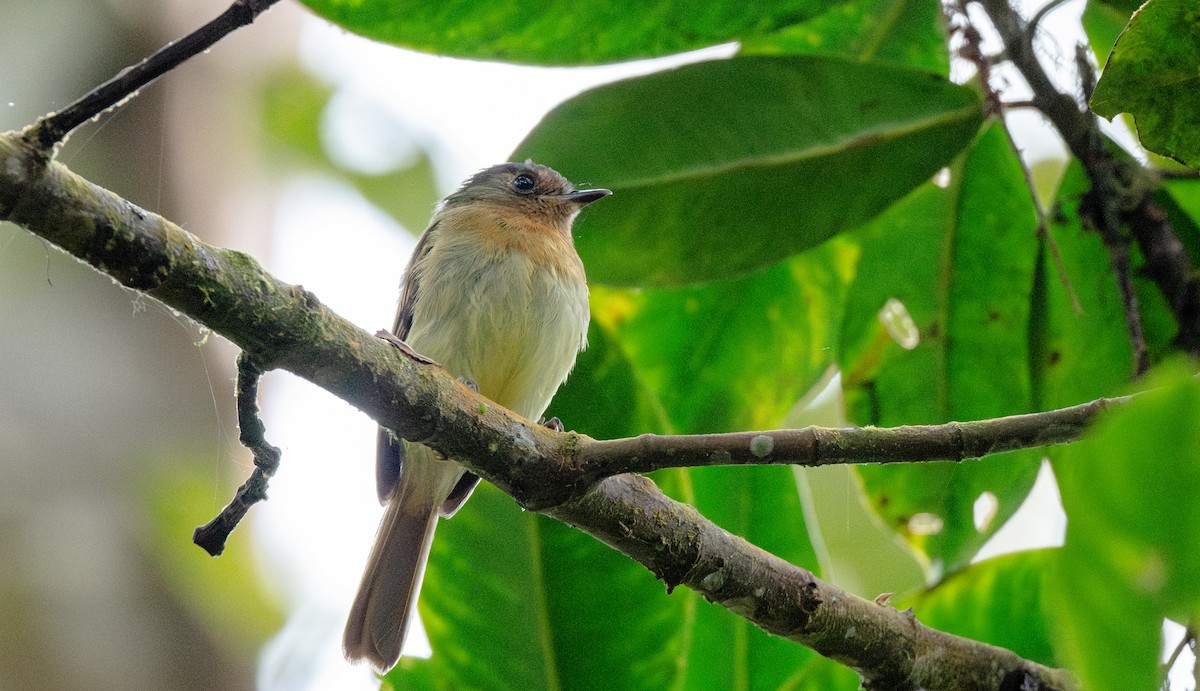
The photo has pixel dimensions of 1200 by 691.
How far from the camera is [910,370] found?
3012mm

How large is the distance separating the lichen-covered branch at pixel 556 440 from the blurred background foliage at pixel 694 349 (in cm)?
23

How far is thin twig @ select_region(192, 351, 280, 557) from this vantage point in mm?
1576

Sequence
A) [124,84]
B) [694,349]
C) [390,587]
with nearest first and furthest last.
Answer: [124,84] < [694,349] < [390,587]

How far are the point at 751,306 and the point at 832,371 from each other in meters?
0.33

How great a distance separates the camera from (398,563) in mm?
3467

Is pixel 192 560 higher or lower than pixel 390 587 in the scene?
lower

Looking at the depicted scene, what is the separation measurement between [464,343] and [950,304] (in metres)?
1.41

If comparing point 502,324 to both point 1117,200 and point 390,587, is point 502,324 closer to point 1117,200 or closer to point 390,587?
point 390,587

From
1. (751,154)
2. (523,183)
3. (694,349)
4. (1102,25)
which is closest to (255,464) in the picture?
(751,154)

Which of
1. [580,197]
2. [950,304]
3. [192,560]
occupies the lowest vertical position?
[192,560]

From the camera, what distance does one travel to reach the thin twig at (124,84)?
1.26m

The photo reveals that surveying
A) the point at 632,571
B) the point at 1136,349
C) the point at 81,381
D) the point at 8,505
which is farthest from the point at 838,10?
the point at 8,505

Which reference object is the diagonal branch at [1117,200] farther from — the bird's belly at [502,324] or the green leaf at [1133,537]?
the green leaf at [1133,537]

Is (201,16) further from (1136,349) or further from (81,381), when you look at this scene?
(1136,349)
